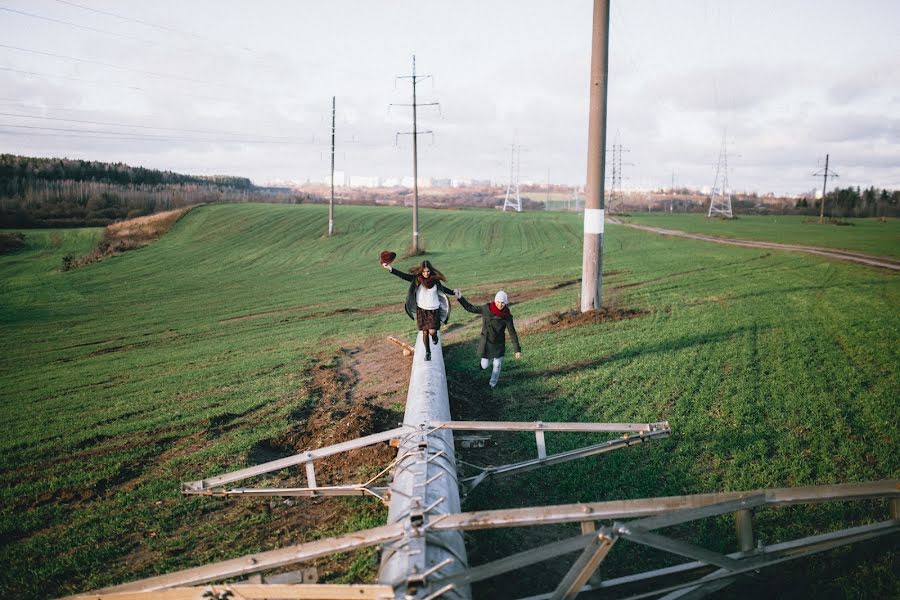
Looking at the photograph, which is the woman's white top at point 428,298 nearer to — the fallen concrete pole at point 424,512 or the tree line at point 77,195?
the fallen concrete pole at point 424,512

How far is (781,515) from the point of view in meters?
5.85

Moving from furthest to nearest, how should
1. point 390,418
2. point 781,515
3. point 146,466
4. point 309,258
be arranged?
point 309,258, point 390,418, point 146,466, point 781,515

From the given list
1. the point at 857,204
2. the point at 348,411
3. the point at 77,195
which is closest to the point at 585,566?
the point at 348,411

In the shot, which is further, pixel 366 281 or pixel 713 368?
pixel 366 281

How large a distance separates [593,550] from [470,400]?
5.82 meters

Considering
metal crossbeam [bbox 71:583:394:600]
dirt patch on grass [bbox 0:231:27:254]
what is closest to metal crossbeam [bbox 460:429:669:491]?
metal crossbeam [bbox 71:583:394:600]

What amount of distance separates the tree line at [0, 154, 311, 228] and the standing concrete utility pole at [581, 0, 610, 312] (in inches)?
2306

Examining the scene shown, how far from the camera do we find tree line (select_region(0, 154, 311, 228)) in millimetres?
55812

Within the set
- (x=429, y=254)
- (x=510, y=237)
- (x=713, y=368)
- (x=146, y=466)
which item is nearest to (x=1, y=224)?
(x=429, y=254)

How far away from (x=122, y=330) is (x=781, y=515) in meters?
19.7

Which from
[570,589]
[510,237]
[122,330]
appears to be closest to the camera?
[570,589]

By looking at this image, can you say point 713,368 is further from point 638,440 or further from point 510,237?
point 510,237

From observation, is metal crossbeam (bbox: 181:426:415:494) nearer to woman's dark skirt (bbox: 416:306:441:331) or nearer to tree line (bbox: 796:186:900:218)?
woman's dark skirt (bbox: 416:306:441:331)

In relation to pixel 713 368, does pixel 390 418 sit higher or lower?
lower
